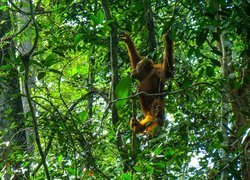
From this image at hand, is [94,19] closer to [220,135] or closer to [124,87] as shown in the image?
[124,87]

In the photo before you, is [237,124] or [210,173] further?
[237,124]

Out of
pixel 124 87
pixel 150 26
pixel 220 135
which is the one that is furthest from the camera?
pixel 150 26

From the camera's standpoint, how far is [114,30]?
375 cm

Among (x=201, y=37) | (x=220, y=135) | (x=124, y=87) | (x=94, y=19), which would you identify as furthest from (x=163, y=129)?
(x=124, y=87)

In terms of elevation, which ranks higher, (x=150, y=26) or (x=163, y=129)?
(x=150, y=26)

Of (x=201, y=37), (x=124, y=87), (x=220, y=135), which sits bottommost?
(x=220, y=135)

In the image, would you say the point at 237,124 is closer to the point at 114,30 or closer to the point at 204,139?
the point at 204,139

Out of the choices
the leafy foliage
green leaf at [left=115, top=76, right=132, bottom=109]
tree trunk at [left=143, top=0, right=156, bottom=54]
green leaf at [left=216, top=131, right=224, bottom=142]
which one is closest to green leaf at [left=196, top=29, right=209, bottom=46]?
the leafy foliage

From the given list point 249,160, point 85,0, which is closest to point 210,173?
point 249,160

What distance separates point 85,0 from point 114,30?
136 cm

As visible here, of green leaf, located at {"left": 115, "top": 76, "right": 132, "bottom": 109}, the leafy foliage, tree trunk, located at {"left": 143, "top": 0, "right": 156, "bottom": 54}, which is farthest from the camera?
tree trunk, located at {"left": 143, "top": 0, "right": 156, "bottom": 54}

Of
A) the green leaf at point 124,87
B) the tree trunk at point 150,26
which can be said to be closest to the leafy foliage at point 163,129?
the green leaf at point 124,87

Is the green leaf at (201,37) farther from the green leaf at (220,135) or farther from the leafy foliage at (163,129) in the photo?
the green leaf at (220,135)

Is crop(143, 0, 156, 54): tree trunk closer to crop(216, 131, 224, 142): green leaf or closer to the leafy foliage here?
the leafy foliage
